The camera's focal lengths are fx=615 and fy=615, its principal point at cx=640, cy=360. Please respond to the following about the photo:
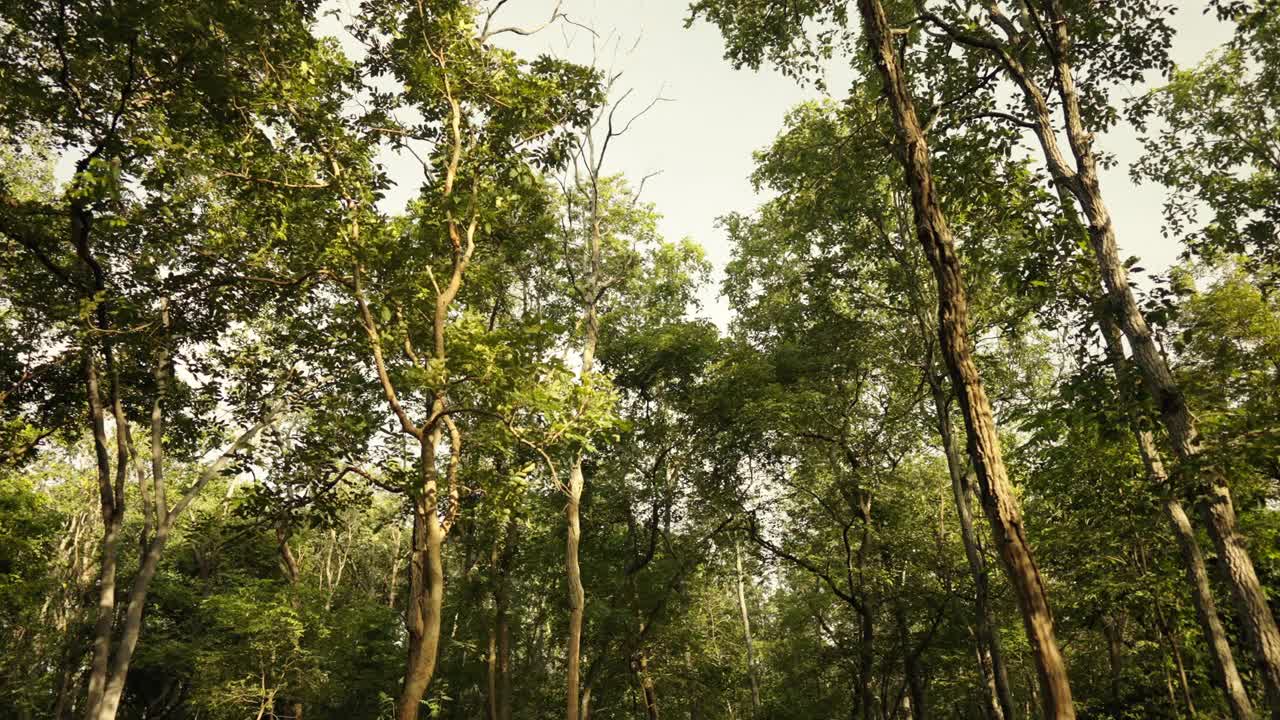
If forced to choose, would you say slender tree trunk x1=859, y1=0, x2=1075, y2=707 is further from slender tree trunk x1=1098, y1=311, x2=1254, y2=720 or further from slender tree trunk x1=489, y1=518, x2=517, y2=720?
slender tree trunk x1=489, y1=518, x2=517, y2=720

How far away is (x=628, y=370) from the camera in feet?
59.3

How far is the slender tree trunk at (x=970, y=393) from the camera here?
142 inches

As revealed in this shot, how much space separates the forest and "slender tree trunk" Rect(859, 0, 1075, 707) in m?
0.03

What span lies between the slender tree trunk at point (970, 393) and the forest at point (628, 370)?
3 centimetres

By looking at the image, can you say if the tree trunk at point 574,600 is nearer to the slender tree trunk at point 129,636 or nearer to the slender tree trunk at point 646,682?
the slender tree trunk at point 646,682

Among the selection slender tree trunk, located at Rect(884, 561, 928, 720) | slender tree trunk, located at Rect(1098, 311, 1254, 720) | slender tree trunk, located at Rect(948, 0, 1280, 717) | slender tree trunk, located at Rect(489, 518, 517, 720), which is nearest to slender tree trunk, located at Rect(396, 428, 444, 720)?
slender tree trunk, located at Rect(948, 0, 1280, 717)

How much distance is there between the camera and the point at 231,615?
622 inches

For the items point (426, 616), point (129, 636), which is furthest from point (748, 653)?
point (426, 616)

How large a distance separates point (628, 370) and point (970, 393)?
556 inches

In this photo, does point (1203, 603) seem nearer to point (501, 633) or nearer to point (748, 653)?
point (501, 633)

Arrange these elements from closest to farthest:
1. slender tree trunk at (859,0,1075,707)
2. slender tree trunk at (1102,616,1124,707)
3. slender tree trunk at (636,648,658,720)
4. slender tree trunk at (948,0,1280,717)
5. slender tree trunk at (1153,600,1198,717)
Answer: slender tree trunk at (859,0,1075,707)
slender tree trunk at (948,0,1280,717)
slender tree trunk at (1153,600,1198,717)
slender tree trunk at (1102,616,1124,707)
slender tree trunk at (636,648,658,720)

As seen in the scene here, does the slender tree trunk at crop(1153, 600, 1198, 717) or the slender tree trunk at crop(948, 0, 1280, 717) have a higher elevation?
the slender tree trunk at crop(948, 0, 1280, 717)

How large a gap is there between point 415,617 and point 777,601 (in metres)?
27.8

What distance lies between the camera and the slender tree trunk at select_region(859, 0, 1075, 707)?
3.60 m
